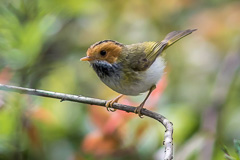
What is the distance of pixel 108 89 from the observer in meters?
4.26

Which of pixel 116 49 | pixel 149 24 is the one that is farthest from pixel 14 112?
pixel 149 24

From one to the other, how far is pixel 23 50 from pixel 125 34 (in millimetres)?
2779

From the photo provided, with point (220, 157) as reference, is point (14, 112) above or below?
above

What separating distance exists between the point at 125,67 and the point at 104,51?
21 cm

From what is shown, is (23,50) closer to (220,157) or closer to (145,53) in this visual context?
(145,53)

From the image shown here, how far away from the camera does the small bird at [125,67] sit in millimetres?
3072

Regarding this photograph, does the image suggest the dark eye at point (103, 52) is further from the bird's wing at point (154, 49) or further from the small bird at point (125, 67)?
the bird's wing at point (154, 49)

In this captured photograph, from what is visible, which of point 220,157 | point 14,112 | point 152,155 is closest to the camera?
point 14,112

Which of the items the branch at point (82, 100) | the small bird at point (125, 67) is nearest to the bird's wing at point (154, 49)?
the small bird at point (125, 67)

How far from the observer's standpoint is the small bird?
3.07 m

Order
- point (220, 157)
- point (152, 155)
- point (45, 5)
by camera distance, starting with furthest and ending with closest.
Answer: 1. point (45, 5)
2. point (152, 155)
3. point (220, 157)

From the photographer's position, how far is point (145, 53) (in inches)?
139

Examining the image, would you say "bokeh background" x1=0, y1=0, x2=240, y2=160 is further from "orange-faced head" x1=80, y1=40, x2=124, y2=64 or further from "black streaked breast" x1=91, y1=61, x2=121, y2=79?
"orange-faced head" x1=80, y1=40, x2=124, y2=64

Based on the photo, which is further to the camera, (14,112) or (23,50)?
(23,50)
